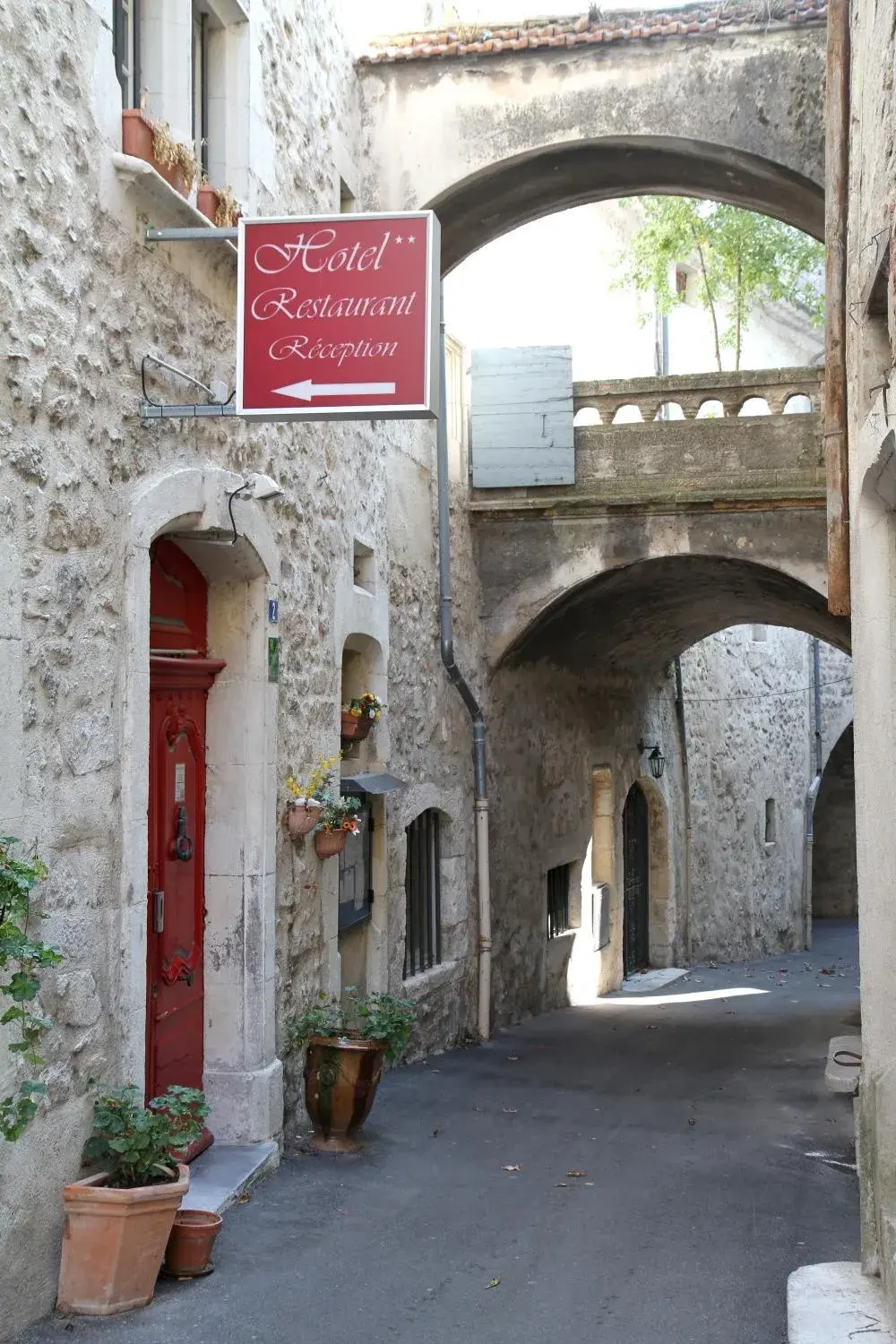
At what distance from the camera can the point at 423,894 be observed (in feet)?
32.1

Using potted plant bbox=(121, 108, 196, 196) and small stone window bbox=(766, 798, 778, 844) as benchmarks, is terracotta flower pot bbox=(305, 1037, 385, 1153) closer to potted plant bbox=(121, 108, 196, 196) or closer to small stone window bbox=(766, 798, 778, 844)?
potted plant bbox=(121, 108, 196, 196)

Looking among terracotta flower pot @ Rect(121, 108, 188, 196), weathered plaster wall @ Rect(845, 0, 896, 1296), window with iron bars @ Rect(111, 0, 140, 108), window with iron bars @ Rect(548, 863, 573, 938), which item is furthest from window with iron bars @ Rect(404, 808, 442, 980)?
terracotta flower pot @ Rect(121, 108, 188, 196)

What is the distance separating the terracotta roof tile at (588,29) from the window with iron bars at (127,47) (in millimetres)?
3971

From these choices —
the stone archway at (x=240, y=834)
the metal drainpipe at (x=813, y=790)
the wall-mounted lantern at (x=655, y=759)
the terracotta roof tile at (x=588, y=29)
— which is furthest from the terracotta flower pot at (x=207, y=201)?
the metal drainpipe at (x=813, y=790)

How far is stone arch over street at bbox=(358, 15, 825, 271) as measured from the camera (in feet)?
29.8

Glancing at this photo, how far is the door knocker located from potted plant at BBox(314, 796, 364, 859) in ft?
3.25

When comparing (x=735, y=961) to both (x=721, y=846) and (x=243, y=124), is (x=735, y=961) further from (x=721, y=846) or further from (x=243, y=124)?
(x=243, y=124)

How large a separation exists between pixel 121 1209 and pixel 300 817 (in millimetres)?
2454

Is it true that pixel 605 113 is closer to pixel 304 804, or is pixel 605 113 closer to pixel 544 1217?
pixel 304 804

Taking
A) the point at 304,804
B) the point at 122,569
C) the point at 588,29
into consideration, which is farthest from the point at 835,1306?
the point at 588,29

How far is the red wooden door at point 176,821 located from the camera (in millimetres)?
5598

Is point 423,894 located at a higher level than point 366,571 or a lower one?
lower

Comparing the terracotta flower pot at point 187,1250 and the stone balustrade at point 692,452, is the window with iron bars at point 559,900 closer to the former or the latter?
the stone balustrade at point 692,452

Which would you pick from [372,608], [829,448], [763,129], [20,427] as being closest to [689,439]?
[763,129]
